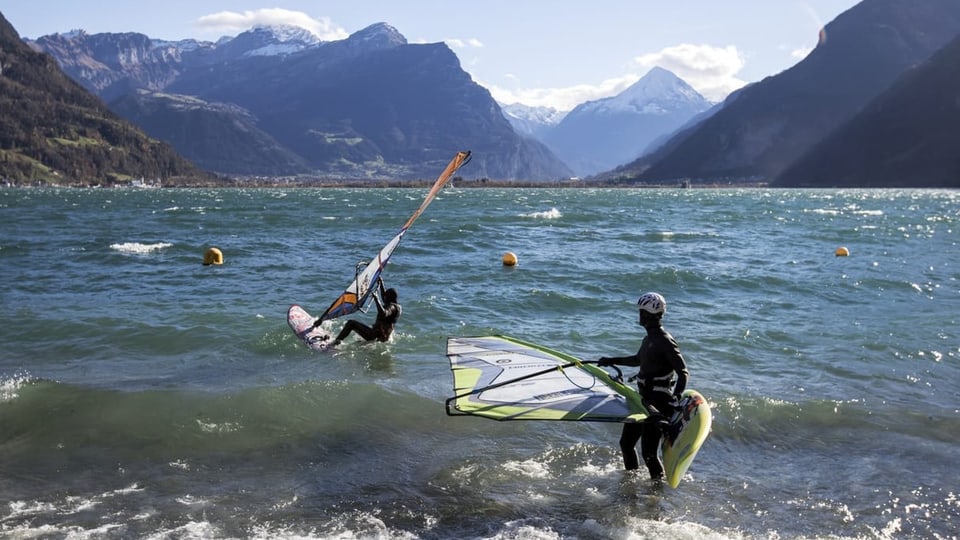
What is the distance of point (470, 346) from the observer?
1166 cm

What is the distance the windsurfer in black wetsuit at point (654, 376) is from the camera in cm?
873

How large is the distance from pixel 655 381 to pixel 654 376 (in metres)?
0.07

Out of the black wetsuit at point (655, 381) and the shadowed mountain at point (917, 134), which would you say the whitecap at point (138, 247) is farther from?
the shadowed mountain at point (917, 134)

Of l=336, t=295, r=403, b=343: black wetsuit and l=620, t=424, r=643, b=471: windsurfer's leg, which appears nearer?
l=620, t=424, r=643, b=471: windsurfer's leg

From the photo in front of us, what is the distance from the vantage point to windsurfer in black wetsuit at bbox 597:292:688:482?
8734 mm

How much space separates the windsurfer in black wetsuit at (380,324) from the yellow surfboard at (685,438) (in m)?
8.53

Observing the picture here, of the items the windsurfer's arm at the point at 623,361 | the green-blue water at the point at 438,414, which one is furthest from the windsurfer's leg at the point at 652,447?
the windsurfer's arm at the point at 623,361

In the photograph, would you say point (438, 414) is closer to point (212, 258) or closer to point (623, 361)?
point (623, 361)

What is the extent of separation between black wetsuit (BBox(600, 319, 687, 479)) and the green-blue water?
44 cm

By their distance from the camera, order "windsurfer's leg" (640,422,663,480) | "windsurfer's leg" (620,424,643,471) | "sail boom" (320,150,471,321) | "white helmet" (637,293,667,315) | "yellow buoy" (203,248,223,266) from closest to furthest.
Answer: "white helmet" (637,293,667,315)
"windsurfer's leg" (640,422,663,480)
"windsurfer's leg" (620,424,643,471)
"sail boom" (320,150,471,321)
"yellow buoy" (203,248,223,266)

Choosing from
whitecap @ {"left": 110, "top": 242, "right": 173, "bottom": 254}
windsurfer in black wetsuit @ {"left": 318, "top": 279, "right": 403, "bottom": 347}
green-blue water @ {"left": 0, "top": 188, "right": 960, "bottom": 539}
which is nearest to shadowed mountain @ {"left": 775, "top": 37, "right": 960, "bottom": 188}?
green-blue water @ {"left": 0, "top": 188, "right": 960, "bottom": 539}

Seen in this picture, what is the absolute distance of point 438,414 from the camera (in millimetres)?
11930

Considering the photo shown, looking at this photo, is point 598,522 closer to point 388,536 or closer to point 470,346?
point 388,536

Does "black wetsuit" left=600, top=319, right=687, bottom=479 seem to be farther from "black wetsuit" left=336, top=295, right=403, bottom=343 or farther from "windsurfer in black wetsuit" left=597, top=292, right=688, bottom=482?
"black wetsuit" left=336, top=295, right=403, bottom=343
